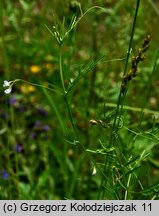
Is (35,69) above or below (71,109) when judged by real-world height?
above

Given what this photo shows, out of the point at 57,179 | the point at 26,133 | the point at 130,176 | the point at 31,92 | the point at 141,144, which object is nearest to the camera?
the point at 130,176

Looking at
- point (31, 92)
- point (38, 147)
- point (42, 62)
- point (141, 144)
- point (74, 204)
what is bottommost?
point (74, 204)

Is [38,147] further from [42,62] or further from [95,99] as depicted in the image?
[42,62]

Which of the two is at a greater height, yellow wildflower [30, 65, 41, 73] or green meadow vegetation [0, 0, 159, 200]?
yellow wildflower [30, 65, 41, 73]

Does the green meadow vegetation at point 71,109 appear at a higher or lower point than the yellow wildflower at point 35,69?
lower

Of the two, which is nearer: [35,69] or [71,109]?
[71,109]

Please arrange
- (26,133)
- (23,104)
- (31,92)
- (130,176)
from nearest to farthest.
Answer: (130,176) → (26,133) → (23,104) → (31,92)

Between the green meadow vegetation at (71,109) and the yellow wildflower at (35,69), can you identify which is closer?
the green meadow vegetation at (71,109)

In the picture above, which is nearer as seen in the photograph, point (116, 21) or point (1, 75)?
point (116, 21)

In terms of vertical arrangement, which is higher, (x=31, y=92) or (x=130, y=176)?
(x=31, y=92)

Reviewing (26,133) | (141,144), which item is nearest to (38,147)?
(26,133)

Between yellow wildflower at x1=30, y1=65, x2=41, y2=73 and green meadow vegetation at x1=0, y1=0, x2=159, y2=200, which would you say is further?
yellow wildflower at x1=30, y1=65, x2=41, y2=73
